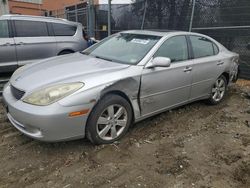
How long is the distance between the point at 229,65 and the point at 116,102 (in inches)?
124

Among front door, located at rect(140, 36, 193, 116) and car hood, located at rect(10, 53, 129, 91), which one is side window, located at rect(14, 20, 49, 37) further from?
front door, located at rect(140, 36, 193, 116)

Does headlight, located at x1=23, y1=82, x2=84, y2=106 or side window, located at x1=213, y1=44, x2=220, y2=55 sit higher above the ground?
side window, located at x1=213, y1=44, x2=220, y2=55

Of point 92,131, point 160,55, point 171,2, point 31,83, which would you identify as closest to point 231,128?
point 160,55

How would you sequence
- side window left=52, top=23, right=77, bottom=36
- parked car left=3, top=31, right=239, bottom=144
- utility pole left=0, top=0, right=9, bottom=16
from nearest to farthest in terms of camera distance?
parked car left=3, top=31, right=239, bottom=144 < side window left=52, top=23, right=77, bottom=36 < utility pole left=0, top=0, right=9, bottom=16

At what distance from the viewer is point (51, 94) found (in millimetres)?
3436

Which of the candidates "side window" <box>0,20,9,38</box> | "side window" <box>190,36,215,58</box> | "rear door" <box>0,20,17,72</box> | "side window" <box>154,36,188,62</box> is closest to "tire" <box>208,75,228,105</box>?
"side window" <box>190,36,215,58</box>

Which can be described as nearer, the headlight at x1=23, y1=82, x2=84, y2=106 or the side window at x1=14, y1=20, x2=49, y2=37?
the headlight at x1=23, y1=82, x2=84, y2=106

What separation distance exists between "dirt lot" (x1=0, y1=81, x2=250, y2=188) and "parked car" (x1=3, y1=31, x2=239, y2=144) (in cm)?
29

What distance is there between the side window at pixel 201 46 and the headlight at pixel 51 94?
2558mm

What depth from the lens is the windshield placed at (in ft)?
14.4

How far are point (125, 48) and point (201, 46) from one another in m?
1.60

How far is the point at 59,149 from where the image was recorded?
3.76 metres

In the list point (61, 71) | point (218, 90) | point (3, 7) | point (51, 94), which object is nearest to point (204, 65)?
point (218, 90)

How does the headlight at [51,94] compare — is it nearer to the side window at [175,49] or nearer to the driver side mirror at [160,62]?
the driver side mirror at [160,62]
